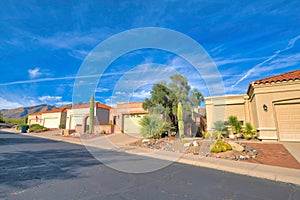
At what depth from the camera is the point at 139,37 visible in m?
6.98

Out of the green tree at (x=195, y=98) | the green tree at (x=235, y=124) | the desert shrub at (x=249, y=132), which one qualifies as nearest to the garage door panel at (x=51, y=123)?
the green tree at (x=195, y=98)

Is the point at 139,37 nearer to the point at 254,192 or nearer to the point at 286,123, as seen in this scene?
the point at 254,192

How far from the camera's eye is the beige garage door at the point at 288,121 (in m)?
8.56

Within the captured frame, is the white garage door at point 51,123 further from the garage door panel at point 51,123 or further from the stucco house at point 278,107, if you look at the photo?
the stucco house at point 278,107

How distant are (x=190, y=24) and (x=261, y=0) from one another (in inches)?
133

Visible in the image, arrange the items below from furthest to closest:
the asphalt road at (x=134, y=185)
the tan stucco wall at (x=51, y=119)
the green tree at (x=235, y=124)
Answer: the tan stucco wall at (x=51, y=119) < the green tree at (x=235, y=124) < the asphalt road at (x=134, y=185)

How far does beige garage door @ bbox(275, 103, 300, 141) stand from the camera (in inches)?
337

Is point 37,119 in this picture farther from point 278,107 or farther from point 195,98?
point 278,107

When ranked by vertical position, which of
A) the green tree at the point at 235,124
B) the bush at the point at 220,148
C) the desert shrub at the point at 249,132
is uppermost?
the green tree at the point at 235,124

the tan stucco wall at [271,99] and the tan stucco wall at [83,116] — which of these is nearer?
the tan stucco wall at [271,99]

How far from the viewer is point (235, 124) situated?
1101 cm

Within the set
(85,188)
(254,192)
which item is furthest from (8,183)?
(254,192)

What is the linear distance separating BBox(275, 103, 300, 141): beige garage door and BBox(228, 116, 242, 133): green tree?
2.33 meters

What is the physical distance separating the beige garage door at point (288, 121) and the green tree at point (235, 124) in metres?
2.33
